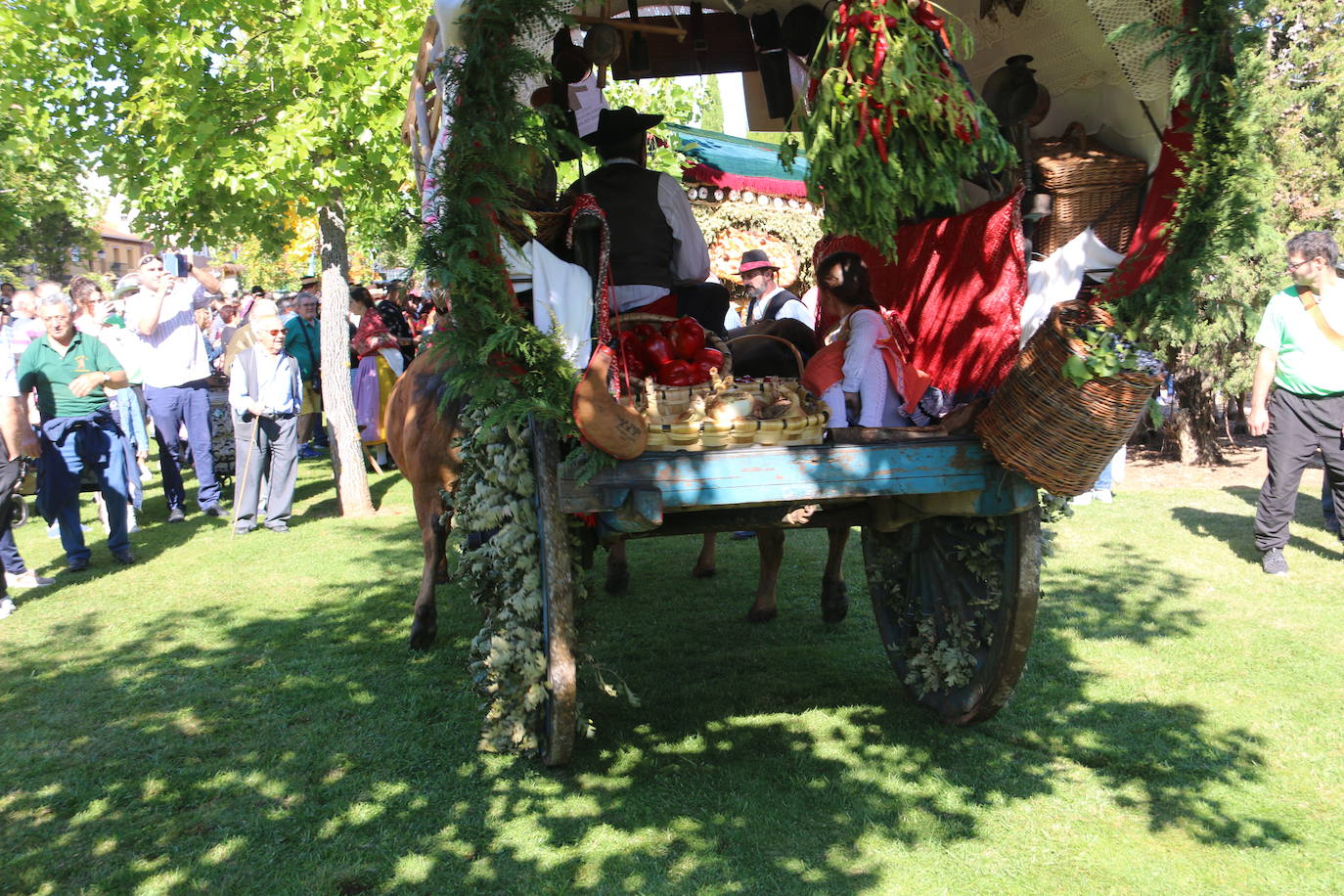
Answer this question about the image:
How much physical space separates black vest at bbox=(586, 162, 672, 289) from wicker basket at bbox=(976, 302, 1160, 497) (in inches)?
63.1

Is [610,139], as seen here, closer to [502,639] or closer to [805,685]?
[502,639]

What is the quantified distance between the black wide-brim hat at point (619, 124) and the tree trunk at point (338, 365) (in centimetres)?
546

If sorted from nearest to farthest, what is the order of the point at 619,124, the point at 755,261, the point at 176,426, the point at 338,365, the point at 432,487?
the point at 619,124 → the point at 432,487 → the point at 755,261 → the point at 338,365 → the point at 176,426

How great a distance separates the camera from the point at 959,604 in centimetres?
399

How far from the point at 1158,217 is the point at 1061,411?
2.38 ft

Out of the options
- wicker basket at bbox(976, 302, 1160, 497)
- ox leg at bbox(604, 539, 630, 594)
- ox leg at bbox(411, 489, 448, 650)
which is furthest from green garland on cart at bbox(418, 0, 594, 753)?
ox leg at bbox(604, 539, 630, 594)

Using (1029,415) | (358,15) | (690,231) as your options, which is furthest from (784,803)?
(358,15)

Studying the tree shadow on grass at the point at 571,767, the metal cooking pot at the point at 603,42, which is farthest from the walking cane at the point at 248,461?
the metal cooking pot at the point at 603,42

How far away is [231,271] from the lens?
15.1 m

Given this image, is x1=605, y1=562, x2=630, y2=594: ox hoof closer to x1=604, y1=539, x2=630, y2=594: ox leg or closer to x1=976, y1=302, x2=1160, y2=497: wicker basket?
x1=604, y1=539, x2=630, y2=594: ox leg

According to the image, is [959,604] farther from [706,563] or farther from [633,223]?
[706,563]

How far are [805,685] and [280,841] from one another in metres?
2.29

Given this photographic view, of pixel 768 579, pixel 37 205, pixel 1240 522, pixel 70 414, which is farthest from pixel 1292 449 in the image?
pixel 37 205

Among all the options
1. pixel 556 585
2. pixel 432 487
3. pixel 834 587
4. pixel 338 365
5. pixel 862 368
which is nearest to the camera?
pixel 556 585
